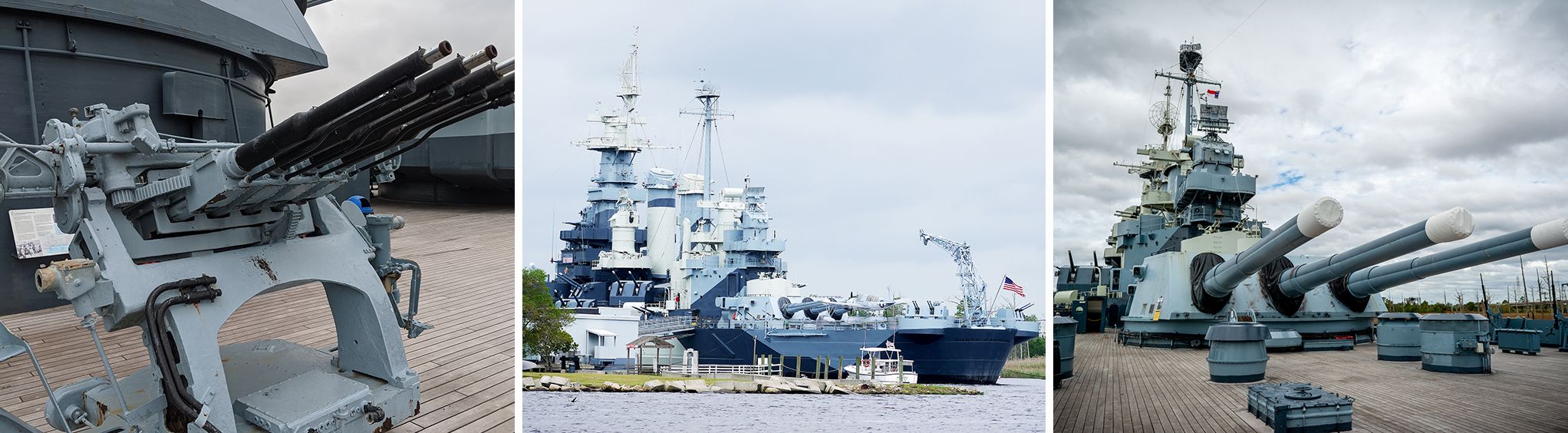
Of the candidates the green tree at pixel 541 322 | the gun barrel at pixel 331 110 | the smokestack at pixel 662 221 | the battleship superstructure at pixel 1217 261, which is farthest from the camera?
the smokestack at pixel 662 221

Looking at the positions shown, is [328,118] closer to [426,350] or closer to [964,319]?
[426,350]

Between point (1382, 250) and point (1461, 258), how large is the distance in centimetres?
30

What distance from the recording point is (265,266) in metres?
2.24

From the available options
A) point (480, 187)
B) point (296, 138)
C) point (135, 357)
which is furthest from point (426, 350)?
point (480, 187)

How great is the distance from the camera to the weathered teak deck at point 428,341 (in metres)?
2.68

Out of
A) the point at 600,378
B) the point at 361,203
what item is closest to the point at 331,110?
the point at 361,203

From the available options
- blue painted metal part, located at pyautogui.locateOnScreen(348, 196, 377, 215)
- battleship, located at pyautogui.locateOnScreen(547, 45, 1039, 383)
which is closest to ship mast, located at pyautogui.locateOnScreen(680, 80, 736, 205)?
battleship, located at pyautogui.locateOnScreen(547, 45, 1039, 383)

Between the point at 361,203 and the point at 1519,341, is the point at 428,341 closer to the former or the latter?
the point at 361,203

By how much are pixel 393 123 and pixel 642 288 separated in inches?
198

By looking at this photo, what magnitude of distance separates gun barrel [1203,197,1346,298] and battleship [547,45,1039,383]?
2.65 meters

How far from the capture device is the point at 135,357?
3.16 meters

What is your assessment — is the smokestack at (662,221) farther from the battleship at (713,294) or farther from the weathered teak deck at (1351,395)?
the weathered teak deck at (1351,395)

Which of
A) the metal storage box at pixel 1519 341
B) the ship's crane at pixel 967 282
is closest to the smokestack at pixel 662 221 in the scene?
the ship's crane at pixel 967 282

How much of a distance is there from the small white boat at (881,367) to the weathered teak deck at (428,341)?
8.74 feet
